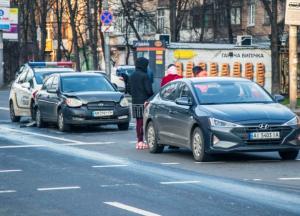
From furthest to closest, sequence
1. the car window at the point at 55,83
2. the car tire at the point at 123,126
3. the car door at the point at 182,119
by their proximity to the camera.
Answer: the car window at the point at 55,83
the car tire at the point at 123,126
the car door at the point at 182,119

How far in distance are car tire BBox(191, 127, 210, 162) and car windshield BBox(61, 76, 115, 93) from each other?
9635mm

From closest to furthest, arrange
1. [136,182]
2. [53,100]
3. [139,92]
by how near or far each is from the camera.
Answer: [136,182]
[139,92]
[53,100]

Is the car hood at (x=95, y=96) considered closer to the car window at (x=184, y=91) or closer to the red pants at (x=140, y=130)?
the red pants at (x=140, y=130)

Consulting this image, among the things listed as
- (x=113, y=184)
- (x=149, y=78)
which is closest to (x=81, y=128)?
(x=149, y=78)

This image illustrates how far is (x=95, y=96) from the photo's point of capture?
25047 mm

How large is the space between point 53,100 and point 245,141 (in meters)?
10.9

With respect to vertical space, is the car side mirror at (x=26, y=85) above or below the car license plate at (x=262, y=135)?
below

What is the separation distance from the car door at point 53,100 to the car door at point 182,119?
27.5 ft

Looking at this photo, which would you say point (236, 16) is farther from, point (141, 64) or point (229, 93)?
point (229, 93)

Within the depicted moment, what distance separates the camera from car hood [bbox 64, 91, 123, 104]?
81.9ft

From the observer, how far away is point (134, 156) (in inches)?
704

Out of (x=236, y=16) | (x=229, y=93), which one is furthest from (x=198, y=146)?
(x=236, y=16)

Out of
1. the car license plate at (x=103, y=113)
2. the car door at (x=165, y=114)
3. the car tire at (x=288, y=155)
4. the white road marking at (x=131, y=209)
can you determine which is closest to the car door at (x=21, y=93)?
the car license plate at (x=103, y=113)

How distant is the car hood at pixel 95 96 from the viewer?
25.0m
